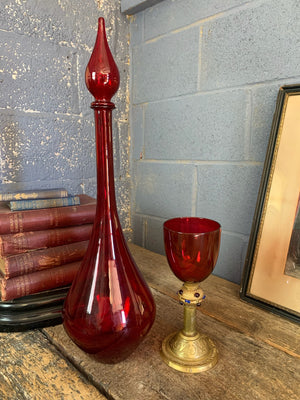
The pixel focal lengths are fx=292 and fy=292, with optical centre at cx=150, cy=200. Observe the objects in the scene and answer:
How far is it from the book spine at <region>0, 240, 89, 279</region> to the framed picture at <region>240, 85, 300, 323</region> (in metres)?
0.40

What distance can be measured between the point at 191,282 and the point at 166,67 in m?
0.74

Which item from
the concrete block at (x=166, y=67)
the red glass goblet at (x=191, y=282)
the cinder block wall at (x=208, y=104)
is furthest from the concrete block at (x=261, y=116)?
the red glass goblet at (x=191, y=282)

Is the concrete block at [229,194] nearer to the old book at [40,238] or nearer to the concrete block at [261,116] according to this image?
the concrete block at [261,116]

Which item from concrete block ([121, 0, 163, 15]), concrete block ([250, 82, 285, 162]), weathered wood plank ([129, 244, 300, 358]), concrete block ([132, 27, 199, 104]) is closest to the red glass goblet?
weathered wood plank ([129, 244, 300, 358])

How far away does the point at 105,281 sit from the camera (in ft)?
1.48

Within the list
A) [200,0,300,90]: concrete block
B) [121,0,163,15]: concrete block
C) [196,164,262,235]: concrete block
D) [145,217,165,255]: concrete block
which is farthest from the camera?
[145,217,165,255]: concrete block

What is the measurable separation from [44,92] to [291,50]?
26.4 inches

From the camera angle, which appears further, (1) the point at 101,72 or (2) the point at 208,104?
(2) the point at 208,104

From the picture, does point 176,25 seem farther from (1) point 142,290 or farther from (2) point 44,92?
(1) point 142,290

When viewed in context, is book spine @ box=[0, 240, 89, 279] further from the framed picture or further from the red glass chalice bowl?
the framed picture

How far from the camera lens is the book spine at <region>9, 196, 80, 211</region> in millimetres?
617

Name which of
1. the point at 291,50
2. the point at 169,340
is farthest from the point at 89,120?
the point at 169,340

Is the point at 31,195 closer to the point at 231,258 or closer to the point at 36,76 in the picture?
the point at 36,76

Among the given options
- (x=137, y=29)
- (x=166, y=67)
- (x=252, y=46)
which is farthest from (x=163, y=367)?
(x=137, y=29)
